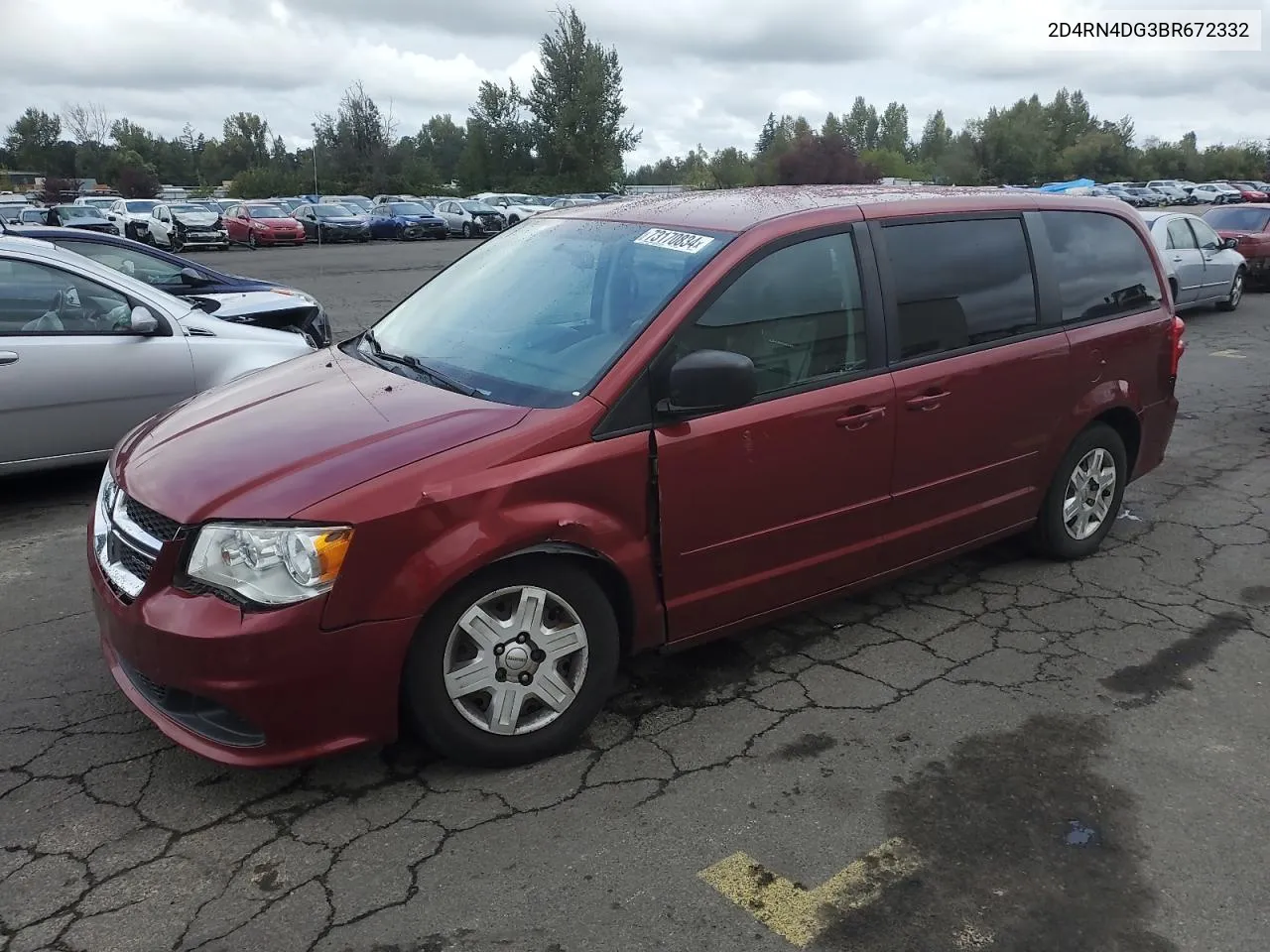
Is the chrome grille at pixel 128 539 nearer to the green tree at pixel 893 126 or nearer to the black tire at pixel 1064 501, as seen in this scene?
the black tire at pixel 1064 501

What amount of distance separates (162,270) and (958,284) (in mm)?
7593

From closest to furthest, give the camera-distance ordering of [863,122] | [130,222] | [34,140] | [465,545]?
[465,545], [130,222], [34,140], [863,122]

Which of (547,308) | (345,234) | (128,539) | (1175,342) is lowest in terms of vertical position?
(345,234)

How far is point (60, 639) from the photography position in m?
4.17

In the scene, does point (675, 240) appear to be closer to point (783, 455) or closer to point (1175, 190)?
point (783, 455)

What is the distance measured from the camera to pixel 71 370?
19.2 feet

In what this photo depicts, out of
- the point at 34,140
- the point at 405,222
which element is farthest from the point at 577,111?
the point at 34,140

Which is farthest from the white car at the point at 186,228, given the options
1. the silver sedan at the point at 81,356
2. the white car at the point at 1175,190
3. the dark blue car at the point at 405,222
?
the white car at the point at 1175,190

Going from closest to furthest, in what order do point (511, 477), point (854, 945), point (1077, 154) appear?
point (854, 945)
point (511, 477)
point (1077, 154)

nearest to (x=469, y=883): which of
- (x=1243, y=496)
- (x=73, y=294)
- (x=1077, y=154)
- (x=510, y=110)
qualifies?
(x=73, y=294)

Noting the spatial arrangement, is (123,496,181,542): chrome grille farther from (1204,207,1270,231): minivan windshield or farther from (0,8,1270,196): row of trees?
(0,8,1270,196): row of trees

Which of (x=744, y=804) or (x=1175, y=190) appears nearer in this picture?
(x=744, y=804)

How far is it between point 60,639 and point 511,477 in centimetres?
236

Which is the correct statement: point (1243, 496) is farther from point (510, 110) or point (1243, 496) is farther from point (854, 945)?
point (510, 110)
